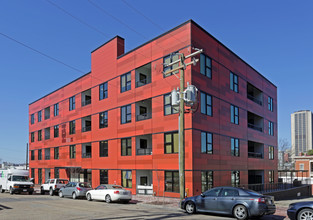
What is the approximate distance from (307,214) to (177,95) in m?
9.30

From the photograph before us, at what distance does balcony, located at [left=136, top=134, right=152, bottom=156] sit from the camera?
27.3 m

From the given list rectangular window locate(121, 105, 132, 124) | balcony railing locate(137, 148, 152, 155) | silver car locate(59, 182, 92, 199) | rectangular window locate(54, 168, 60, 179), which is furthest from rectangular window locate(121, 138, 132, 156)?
rectangular window locate(54, 168, 60, 179)

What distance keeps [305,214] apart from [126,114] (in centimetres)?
2006

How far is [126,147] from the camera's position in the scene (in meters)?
29.1

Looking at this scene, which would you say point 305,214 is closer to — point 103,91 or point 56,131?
point 103,91

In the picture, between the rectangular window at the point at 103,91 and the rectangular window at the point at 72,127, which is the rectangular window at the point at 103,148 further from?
the rectangular window at the point at 72,127

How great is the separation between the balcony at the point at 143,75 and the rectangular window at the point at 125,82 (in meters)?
1.04

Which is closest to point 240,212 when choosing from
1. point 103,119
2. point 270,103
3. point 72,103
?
point 103,119

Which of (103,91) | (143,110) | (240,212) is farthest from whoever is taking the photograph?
(103,91)

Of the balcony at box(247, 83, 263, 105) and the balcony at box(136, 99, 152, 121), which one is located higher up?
the balcony at box(247, 83, 263, 105)

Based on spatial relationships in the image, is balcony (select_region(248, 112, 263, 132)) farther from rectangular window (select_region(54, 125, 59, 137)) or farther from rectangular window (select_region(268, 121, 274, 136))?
rectangular window (select_region(54, 125, 59, 137))

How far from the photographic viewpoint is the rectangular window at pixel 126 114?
29.2 m

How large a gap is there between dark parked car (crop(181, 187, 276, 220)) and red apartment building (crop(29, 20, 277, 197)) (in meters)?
7.19

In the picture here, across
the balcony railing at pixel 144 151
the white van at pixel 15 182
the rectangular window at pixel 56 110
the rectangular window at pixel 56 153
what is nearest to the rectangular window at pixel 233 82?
the balcony railing at pixel 144 151
